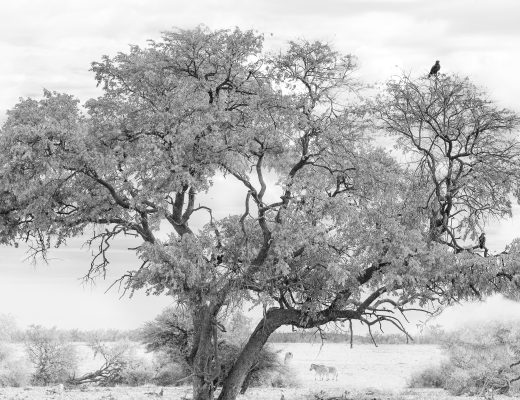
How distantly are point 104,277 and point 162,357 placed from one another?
11.3 meters

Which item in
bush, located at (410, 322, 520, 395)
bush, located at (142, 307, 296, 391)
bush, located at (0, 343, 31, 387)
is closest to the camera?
bush, located at (142, 307, 296, 391)

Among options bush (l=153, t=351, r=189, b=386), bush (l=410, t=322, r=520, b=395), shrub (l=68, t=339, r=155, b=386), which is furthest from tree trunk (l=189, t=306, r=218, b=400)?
bush (l=410, t=322, r=520, b=395)

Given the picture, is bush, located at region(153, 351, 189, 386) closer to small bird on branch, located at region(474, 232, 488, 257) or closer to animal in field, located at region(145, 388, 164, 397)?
animal in field, located at region(145, 388, 164, 397)

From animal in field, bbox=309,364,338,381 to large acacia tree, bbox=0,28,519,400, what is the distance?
13.6 m

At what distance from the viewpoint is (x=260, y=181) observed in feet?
63.3

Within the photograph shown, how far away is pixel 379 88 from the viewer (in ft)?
67.1

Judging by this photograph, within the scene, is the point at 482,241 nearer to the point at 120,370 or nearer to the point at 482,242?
the point at 482,242

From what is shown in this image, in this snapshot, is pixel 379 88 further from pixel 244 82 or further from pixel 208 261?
pixel 208 261

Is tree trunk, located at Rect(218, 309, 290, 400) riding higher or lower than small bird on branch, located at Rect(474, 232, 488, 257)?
lower

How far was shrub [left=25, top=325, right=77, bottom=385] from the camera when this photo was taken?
1235 inches

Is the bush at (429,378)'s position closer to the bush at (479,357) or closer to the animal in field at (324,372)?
the bush at (479,357)

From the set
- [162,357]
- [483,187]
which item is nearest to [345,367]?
[162,357]

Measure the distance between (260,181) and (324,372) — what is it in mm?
17389

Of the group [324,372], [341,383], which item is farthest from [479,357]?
[341,383]
